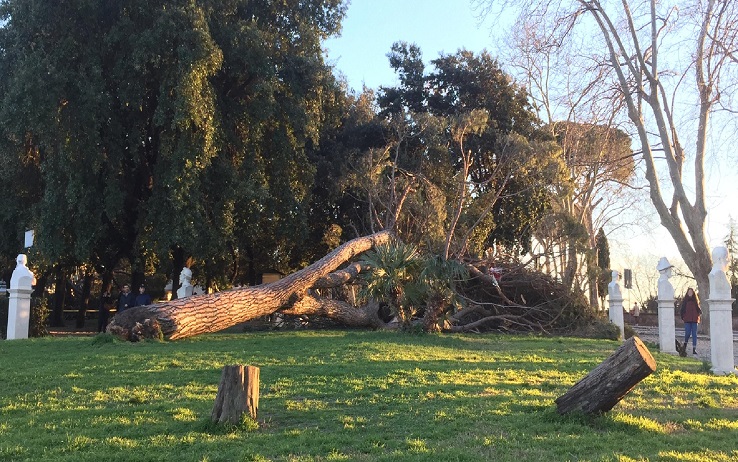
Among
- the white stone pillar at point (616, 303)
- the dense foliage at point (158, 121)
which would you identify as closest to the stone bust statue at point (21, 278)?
the dense foliage at point (158, 121)

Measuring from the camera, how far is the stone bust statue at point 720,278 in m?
10.2

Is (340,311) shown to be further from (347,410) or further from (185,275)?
(347,410)

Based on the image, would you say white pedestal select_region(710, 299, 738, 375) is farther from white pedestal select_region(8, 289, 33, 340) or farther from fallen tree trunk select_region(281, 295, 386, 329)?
white pedestal select_region(8, 289, 33, 340)

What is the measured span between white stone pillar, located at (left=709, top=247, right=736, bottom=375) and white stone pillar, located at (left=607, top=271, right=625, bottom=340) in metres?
6.04

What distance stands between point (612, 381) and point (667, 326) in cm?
869

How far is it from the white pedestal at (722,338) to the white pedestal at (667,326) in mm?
2534

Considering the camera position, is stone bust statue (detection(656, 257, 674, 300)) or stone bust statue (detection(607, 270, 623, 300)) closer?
stone bust statue (detection(656, 257, 674, 300))

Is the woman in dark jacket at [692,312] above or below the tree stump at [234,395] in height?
above

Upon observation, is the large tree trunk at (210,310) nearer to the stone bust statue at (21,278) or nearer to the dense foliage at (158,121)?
the dense foliage at (158,121)

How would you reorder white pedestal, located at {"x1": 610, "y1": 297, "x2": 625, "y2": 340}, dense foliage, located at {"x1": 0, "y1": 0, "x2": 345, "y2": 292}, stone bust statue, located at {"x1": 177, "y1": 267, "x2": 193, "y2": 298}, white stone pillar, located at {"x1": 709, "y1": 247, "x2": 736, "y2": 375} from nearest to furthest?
white stone pillar, located at {"x1": 709, "y1": 247, "x2": 736, "y2": 375}, dense foliage, located at {"x1": 0, "y1": 0, "x2": 345, "y2": 292}, white pedestal, located at {"x1": 610, "y1": 297, "x2": 625, "y2": 340}, stone bust statue, located at {"x1": 177, "y1": 267, "x2": 193, "y2": 298}

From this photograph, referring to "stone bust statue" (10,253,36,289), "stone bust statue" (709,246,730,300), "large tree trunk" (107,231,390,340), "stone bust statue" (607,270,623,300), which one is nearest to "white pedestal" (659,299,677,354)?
"stone bust statue" (709,246,730,300)

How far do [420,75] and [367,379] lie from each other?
1967 cm

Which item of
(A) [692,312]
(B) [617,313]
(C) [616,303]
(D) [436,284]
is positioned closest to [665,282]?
(A) [692,312]

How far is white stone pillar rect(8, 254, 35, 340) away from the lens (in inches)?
558
